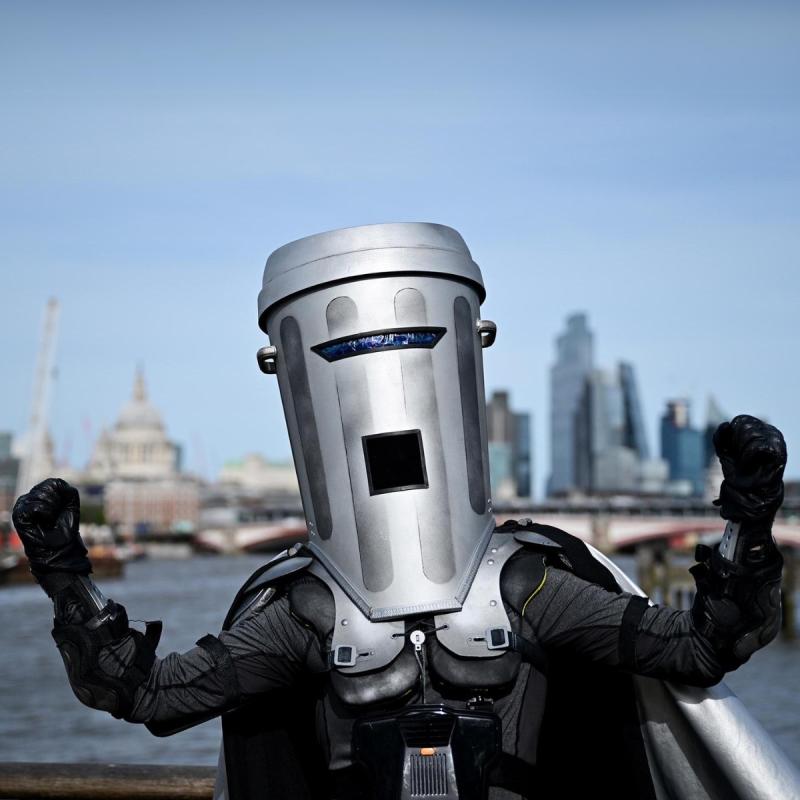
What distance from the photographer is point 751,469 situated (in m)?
2.66

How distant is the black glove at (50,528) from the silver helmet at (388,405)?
592mm

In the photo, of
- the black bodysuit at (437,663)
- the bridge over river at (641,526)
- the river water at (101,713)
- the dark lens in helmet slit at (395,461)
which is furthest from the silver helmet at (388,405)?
the bridge over river at (641,526)

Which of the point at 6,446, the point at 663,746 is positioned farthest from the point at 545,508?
the point at 6,446

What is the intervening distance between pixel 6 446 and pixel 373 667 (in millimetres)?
195095

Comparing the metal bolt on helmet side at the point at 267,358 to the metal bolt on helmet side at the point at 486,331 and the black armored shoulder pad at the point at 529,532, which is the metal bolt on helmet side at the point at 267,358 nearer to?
the metal bolt on helmet side at the point at 486,331

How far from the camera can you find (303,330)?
3162mm

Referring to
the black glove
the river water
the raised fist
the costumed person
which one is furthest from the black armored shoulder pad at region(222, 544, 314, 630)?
the river water

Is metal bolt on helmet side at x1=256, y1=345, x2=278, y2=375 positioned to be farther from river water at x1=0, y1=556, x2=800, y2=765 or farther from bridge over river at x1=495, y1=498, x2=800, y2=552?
bridge over river at x1=495, y1=498, x2=800, y2=552

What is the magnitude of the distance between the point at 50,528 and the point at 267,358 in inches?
28.3

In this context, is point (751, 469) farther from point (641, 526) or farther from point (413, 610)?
point (641, 526)

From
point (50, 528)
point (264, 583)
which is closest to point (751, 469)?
point (264, 583)

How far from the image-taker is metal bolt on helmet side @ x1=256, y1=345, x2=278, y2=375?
10.7 ft

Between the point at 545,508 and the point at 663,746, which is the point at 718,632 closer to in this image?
the point at 663,746

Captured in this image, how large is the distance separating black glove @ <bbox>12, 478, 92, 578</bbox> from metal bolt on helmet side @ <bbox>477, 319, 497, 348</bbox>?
1038mm
